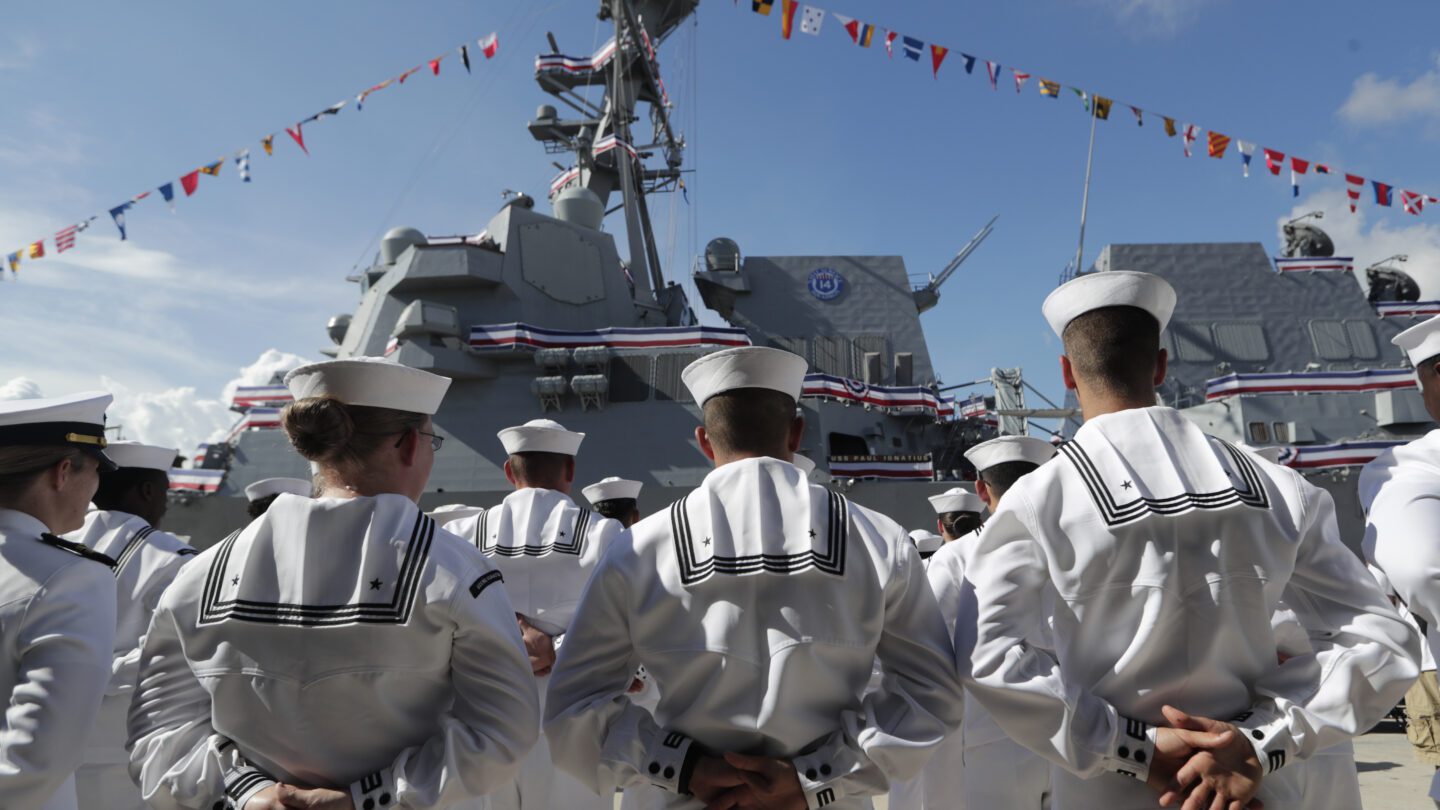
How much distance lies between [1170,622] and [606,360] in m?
12.5

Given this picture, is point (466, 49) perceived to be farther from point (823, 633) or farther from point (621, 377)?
point (823, 633)

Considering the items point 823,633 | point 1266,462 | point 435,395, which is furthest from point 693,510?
point 1266,462

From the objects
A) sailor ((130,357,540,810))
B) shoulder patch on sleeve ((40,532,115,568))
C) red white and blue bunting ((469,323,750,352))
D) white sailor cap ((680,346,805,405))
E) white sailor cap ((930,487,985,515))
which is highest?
red white and blue bunting ((469,323,750,352))

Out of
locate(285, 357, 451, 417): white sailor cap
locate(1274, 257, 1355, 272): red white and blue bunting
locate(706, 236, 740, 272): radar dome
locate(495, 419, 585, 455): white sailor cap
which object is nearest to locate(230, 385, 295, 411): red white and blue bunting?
locate(706, 236, 740, 272): radar dome

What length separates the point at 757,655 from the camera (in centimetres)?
176

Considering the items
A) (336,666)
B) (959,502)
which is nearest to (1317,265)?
(959,502)

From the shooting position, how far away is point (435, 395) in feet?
6.35

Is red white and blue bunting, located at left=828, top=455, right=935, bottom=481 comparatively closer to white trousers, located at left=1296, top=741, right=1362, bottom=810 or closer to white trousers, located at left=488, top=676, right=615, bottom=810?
white trousers, located at left=488, top=676, right=615, bottom=810

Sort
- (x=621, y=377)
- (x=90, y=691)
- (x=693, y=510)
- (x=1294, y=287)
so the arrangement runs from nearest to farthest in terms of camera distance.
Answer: (x=90, y=691), (x=693, y=510), (x=621, y=377), (x=1294, y=287)

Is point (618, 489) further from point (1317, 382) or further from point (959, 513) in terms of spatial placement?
point (1317, 382)

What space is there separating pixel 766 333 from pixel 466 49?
7.34 m

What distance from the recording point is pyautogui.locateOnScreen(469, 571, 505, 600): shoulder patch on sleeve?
168 cm

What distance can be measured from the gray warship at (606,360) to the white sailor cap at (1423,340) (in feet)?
35.9

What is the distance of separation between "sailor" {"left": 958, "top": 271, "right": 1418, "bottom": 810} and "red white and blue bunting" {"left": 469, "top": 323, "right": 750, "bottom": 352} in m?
12.1
